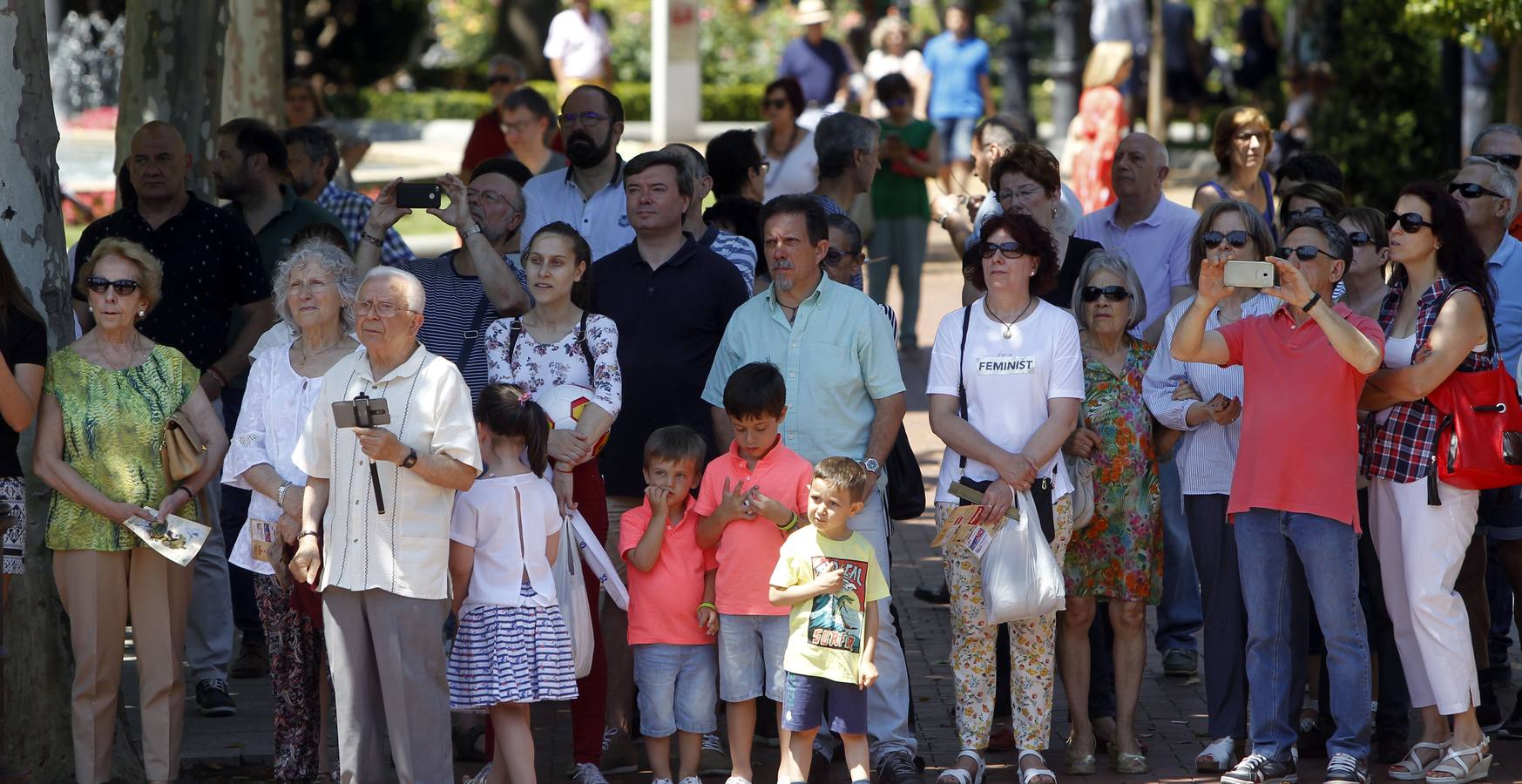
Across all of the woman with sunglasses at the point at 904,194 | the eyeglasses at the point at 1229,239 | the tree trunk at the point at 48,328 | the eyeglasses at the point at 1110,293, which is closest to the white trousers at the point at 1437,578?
the eyeglasses at the point at 1229,239

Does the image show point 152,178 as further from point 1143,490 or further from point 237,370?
point 1143,490

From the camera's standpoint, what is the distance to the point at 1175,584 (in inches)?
297

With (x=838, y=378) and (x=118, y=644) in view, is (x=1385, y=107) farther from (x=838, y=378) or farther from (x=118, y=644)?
(x=118, y=644)

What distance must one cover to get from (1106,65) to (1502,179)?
5111 mm

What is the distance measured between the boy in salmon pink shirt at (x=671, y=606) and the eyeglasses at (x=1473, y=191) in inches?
116

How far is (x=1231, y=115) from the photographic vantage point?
8.47m

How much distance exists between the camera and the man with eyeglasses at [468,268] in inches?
252

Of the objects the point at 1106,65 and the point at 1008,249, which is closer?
the point at 1008,249

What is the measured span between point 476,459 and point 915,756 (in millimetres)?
1895

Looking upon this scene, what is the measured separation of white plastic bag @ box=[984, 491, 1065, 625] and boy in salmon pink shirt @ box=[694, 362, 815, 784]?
2.17 feet

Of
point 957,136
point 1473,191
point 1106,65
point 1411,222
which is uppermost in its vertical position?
point 957,136

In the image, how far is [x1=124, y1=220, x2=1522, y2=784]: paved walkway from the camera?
6.28m

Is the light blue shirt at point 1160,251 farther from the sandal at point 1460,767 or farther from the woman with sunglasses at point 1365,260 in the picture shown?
the sandal at point 1460,767

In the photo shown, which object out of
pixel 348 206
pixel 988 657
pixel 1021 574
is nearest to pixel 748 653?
pixel 988 657
